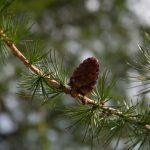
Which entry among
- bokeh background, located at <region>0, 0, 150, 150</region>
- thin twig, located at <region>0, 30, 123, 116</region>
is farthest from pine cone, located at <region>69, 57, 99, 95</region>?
bokeh background, located at <region>0, 0, 150, 150</region>

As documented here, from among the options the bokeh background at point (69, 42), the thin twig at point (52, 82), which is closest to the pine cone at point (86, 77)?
the thin twig at point (52, 82)

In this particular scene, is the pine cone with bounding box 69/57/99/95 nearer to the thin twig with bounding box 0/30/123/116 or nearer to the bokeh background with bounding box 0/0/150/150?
the thin twig with bounding box 0/30/123/116

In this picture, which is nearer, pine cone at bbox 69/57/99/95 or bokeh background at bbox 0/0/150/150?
pine cone at bbox 69/57/99/95

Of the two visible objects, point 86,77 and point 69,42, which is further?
point 69,42

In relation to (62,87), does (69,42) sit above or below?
above

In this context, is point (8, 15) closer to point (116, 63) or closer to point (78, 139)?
point (78, 139)

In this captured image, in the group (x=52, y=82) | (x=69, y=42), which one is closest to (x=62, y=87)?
(x=52, y=82)

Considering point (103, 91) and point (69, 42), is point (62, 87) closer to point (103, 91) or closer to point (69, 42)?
point (103, 91)
